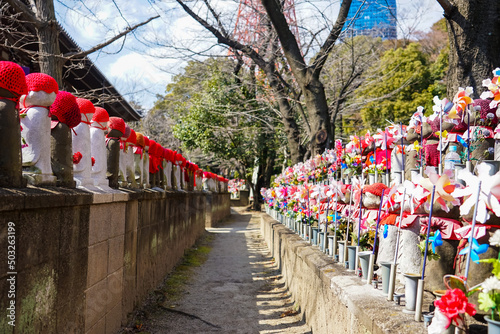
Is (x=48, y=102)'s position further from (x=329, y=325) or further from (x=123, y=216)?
(x=329, y=325)

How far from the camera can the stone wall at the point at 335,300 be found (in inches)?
92.7

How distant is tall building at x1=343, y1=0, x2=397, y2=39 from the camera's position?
348 inches

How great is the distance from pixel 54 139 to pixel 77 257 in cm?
90

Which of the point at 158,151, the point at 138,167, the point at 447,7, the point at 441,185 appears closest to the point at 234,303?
the point at 138,167

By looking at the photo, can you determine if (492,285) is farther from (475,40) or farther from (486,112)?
(475,40)

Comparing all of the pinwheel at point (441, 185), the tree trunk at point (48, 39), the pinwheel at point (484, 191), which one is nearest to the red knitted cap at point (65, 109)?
the pinwheel at point (441, 185)

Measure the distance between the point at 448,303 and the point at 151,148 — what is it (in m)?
5.68

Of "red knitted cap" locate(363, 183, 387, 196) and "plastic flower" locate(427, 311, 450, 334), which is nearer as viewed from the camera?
"plastic flower" locate(427, 311, 450, 334)

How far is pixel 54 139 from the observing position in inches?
127

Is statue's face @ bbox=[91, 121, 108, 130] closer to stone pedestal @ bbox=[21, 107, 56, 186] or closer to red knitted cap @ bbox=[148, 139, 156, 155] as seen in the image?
stone pedestal @ bbox=[21, 107, 56, 186]

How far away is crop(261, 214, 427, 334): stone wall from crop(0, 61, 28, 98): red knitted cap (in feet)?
7.97

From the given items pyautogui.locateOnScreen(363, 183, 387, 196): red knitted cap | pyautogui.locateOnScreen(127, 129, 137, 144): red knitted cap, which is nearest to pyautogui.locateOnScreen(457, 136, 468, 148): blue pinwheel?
pyautogui.locateOnScreen(363, 183, 387, 196): red knitted cap

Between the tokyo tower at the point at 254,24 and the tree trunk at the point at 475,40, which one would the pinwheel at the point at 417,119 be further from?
the tokyo tower at the point at 254,24

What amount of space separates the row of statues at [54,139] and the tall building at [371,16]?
589 centimetres
